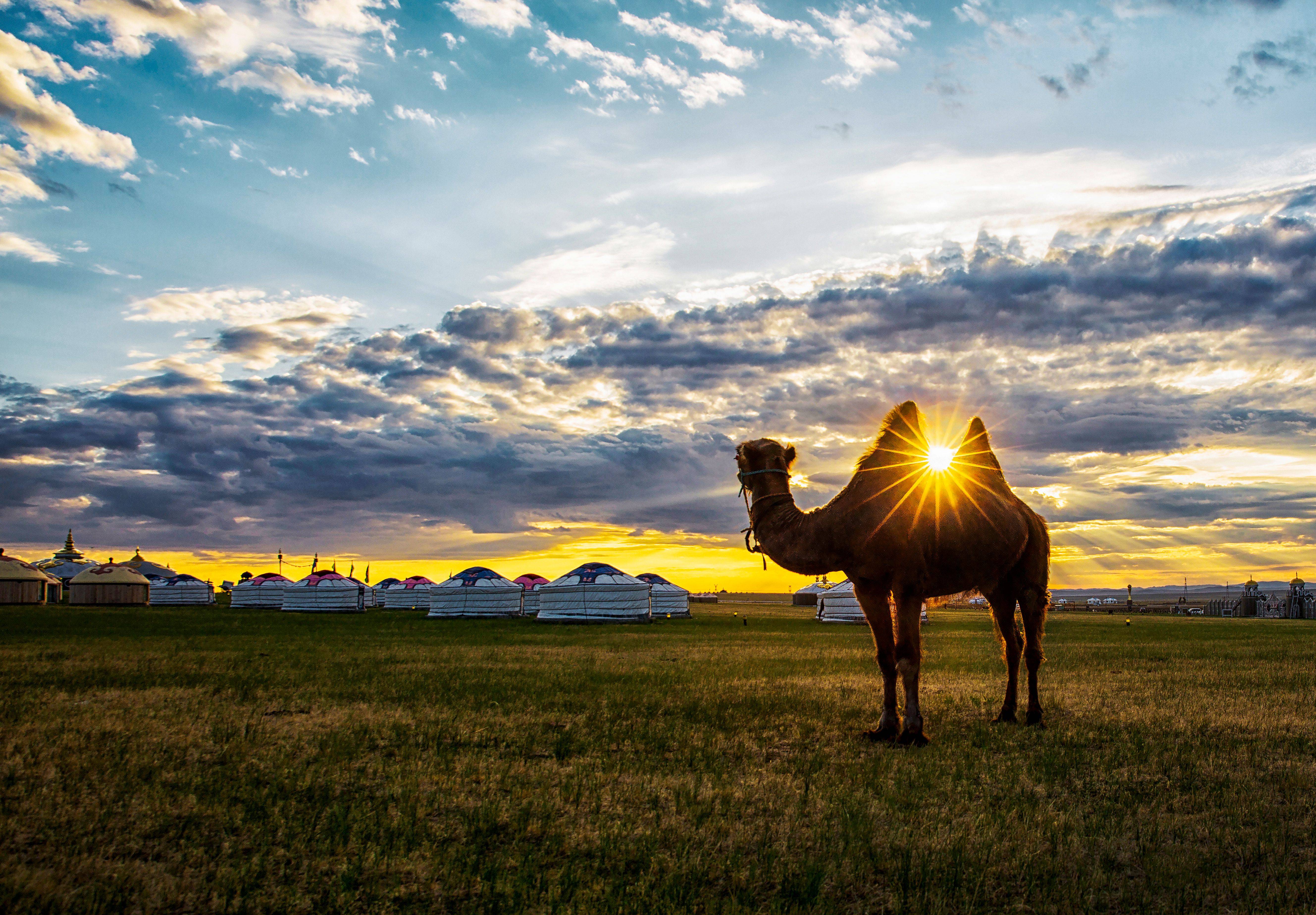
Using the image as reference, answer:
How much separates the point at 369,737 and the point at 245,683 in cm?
690

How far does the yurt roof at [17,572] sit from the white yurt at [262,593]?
17.7 meters

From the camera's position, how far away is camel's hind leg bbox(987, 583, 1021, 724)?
1116 cm

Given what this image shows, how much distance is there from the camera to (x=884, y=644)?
387 inches

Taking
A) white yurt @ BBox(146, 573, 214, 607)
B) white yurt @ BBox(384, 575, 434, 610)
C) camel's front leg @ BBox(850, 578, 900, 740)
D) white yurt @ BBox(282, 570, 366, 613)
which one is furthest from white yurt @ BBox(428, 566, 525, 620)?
camel's front leg @ BBox(850, 578, 900, 740)

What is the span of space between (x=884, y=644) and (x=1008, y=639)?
2899mm

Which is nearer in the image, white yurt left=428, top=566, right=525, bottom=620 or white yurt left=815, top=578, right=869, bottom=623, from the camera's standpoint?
white yurt left=815, top=578, right=869, bottom=623

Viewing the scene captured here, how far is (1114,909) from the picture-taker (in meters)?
4.66

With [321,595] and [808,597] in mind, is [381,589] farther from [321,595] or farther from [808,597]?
[808,597]

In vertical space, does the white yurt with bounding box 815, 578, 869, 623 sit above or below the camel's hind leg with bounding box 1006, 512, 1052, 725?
below

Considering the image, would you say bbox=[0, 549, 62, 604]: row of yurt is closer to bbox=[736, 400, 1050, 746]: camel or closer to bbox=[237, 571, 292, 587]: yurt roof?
bbox=[237, 571, 292, 587]: yurt roof

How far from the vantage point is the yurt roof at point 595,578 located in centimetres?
4731

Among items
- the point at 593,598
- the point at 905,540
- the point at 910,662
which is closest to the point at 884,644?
the point at 910,662

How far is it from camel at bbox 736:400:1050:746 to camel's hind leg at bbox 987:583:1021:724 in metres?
0.03

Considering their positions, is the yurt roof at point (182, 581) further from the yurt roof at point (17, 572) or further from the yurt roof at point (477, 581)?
the yurt roof at point (477, 581)
